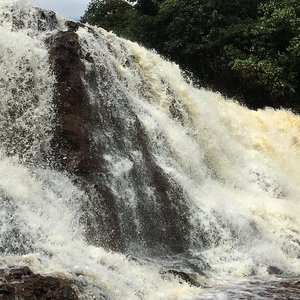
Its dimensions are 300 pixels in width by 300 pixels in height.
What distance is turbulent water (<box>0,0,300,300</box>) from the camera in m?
7.14

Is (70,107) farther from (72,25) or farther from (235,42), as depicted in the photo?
(235,42)

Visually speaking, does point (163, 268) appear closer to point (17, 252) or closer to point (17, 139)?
point (17, 252)

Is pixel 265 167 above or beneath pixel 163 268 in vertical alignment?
above

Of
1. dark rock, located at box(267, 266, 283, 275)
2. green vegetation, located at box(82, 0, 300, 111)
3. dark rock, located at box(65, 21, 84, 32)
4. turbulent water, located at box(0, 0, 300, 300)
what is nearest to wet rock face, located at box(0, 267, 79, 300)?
turbulent water, located at box(0, 0, 300, 300)

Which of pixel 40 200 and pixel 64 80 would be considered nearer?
pixel 40 200

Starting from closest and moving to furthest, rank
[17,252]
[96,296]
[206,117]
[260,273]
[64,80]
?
[96,296] → [17,252] → [260,273] → [64,80] → [206,117]

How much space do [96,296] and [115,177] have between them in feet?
12.0

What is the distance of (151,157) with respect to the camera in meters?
10.4

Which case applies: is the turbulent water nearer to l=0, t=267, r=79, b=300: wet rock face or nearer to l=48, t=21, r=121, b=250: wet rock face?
l=48, t=21, r=121, b=250: wet rock face

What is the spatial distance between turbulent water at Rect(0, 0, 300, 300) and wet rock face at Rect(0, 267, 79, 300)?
29 cm

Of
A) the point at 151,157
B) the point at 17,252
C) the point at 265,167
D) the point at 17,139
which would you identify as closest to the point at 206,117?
the point at 265,167

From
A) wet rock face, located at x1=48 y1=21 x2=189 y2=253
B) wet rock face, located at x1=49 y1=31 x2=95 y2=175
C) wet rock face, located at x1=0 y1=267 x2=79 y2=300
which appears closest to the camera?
wet rock face, located at x1=0 y1=267 x2=79 y2=300

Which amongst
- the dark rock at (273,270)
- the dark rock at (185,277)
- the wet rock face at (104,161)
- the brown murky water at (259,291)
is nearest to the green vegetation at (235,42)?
the wet rock face at (104,161)

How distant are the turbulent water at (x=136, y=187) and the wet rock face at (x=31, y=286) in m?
0.29
